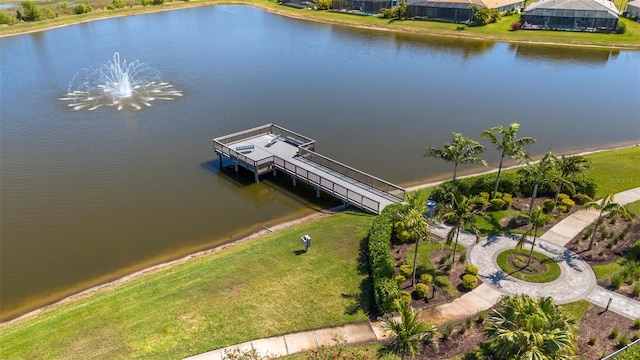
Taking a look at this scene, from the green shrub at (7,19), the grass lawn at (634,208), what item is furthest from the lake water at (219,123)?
the grass lawn at (634,208)

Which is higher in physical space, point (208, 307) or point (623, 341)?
point (623, 341)

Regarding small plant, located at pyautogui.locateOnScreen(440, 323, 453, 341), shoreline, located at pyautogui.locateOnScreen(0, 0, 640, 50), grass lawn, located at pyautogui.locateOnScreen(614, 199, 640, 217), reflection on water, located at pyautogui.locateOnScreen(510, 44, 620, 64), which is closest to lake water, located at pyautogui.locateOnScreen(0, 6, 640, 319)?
reflection on water, located at pyautogui.locateOnScreen(510, 44, 620, 64)

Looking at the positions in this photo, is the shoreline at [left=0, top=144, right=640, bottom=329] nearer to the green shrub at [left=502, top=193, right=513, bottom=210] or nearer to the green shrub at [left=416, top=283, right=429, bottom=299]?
the green shrub at [left=502, top=193, right=513, bottom=210]

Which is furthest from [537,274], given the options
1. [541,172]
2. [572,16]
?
[572,16]

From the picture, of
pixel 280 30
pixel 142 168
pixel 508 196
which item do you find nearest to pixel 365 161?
pixel 508 196

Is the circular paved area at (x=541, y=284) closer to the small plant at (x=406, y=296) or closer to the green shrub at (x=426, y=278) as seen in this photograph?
the green shrub at (x=426, y=278)

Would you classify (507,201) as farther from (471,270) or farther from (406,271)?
(406,271)
